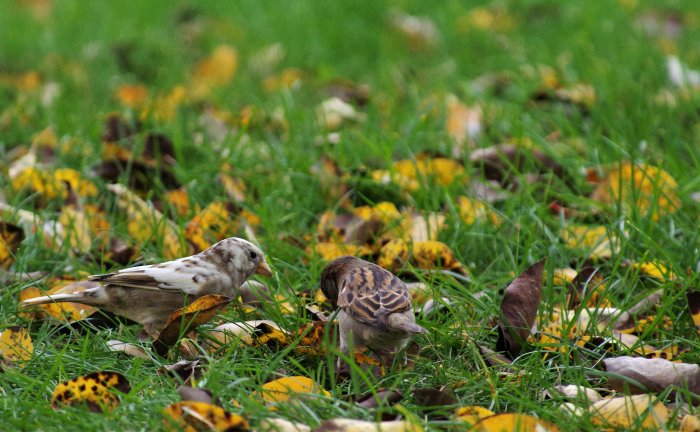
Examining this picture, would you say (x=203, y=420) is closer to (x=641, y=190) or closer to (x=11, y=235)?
(x=11, y=235)

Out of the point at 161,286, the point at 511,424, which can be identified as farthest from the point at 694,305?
the point at 161,286

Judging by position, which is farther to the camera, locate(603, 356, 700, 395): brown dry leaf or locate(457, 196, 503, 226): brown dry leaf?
locate(457, 196, 503, 226): brown dry leaf

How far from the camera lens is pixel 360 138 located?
16.0ft

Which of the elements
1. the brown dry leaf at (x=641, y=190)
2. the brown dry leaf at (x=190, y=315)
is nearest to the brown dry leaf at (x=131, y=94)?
the brown dry leaf at (x=641, y=190)

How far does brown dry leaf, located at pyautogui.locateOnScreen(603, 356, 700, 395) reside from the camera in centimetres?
282

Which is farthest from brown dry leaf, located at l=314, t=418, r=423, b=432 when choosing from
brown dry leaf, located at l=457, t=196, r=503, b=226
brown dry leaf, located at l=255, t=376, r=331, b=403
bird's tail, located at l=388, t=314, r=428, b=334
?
brown dry leaf, located at l=457, t=196, r=503, b=226

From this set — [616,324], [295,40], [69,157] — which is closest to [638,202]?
[616,324]

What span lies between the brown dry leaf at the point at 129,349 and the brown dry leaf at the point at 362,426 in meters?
0.79

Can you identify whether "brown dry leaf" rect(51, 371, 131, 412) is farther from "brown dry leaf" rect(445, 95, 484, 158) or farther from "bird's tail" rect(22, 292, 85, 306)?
"brown dry leaf" rect(445, 95, 484, 158)

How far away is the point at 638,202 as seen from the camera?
4.06 metres

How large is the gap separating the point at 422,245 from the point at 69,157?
6.51ft

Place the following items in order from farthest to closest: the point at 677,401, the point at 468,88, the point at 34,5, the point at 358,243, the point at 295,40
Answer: the point at 34,5, the point at 295,40, the point at 468,88, the point at 358,243, the point at 677,401

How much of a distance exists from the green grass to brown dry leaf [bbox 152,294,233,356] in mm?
80

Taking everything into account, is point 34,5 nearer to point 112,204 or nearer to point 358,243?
point 112,204
